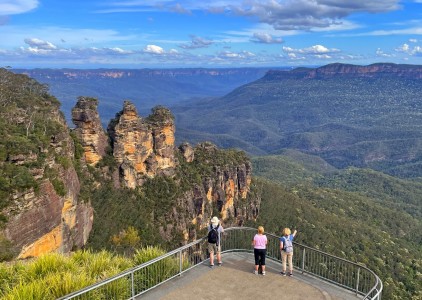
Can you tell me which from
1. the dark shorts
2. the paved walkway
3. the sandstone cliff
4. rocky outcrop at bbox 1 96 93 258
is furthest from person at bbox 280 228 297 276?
the sandstone cliff

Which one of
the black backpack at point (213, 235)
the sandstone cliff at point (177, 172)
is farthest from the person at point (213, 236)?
the sandstone cliff at point (177, 172)

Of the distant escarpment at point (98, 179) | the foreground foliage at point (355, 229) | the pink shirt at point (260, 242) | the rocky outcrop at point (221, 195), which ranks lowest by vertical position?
the foreground foliage at point (355, 229)

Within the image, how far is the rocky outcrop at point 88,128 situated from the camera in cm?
5197

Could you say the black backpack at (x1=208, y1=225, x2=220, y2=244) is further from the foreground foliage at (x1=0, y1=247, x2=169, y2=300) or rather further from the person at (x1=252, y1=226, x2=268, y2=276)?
the foreground foliage at (x1=0, y1=247, x2=169, y2=300)

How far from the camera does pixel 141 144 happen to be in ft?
203

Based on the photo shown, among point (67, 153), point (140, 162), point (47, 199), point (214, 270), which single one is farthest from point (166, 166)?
point (214, 270)

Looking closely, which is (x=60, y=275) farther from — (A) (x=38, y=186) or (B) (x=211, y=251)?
(A) (x=38, y=186)

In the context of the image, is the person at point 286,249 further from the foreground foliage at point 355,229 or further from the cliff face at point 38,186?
the foreground foliage at point 355,229

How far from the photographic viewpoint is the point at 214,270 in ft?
56.7

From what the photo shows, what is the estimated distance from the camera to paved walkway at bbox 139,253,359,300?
15023 mm

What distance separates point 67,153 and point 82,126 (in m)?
9.67

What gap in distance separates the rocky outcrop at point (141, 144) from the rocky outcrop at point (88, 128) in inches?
165

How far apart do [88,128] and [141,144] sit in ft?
35.5

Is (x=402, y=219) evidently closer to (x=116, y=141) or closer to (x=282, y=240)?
(x=116, y=141)
